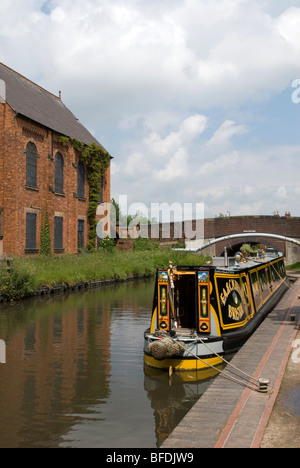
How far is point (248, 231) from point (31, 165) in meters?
24.0

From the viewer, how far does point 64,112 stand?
118 feet

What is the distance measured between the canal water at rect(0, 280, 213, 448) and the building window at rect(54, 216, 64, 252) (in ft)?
48.1

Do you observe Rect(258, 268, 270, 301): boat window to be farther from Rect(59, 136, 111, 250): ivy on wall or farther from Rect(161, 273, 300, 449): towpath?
Rect(59, 136, 111, 250): ivy on wall

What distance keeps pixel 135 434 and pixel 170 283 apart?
3.93 metres

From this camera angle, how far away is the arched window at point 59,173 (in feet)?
96.9

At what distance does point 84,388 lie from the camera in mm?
8117

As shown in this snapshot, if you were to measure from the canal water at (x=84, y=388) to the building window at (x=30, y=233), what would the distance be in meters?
11.6

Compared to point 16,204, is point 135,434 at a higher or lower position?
lower

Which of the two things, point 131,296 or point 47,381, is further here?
point 131,296
